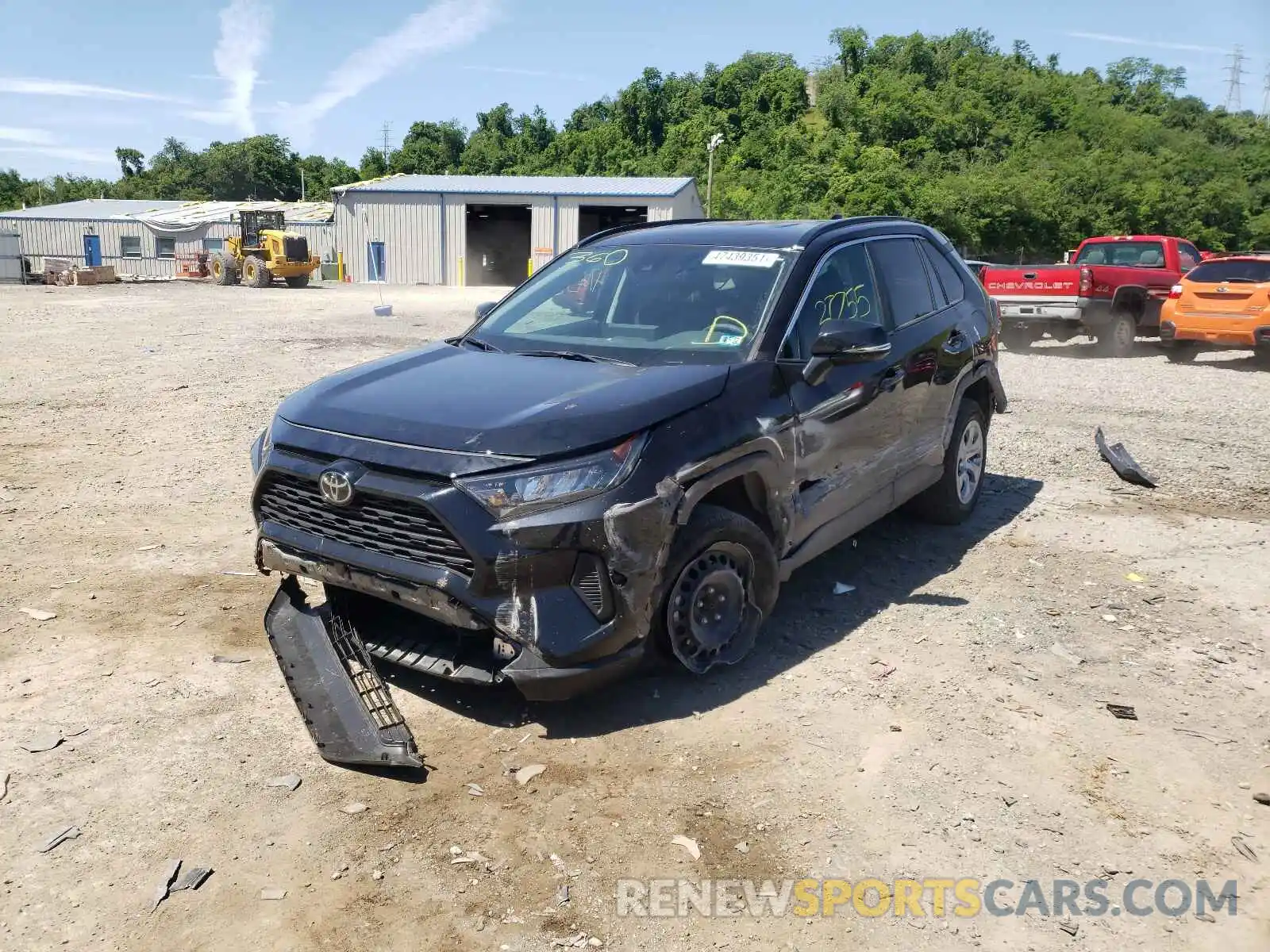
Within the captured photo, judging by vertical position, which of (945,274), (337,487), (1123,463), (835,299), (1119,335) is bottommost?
(1123,463)

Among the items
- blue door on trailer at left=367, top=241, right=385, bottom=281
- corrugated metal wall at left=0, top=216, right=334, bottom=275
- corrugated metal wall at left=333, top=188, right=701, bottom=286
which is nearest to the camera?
corrugated metal wall at left=333, top=188, right=701, bottom=286

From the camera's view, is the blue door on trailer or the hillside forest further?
the hillside forest

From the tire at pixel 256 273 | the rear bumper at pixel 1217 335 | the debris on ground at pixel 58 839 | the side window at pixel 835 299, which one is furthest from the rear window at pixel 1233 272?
the tire at pixel 256 273

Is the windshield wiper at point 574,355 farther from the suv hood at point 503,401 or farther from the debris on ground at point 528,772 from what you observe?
the debris on ground at point 528,772

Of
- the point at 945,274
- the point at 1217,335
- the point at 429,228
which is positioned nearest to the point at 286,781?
the point at 945,274

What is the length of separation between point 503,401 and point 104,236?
5305 cm

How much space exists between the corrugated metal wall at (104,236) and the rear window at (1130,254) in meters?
37.5

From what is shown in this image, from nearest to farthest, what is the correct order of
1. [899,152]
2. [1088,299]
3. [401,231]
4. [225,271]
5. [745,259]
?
[745,259]
[1088,299]
[225,271]
[401,231]
[899,152]

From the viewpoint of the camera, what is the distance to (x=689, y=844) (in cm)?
317

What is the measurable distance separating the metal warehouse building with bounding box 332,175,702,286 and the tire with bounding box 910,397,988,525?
3520cm

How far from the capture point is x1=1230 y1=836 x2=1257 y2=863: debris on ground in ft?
10.2

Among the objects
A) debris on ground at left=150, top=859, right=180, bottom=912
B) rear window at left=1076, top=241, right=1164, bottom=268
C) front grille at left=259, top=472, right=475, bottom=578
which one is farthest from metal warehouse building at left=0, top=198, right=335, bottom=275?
debris on ground at left=150, top=859, right=180, bottom=912

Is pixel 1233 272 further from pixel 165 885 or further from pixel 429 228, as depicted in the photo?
pixel 429 228

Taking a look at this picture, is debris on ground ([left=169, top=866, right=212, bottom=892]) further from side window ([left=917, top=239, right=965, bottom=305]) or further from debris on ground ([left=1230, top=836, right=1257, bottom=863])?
side window ([left=917, top=239, right=965, bottom=305])
